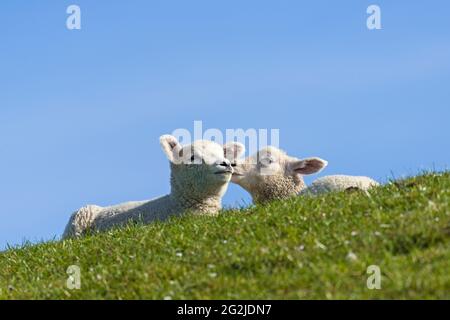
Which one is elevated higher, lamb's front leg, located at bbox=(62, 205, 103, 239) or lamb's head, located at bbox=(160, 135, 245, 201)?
lamb's head, located at bbox=(160, 135, 245, 201)

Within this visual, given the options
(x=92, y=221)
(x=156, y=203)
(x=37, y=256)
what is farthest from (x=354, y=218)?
(x=92, y=221)

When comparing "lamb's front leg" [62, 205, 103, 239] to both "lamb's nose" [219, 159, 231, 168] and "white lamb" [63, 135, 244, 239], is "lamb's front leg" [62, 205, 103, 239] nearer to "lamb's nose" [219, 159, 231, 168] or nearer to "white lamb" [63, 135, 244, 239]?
"white lamb" [63, 135, 244, 239]

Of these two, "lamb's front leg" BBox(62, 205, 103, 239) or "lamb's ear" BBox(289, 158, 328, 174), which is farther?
"lamb's ear" BBox(289, 158, 328, 174)

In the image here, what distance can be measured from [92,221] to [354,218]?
721 cm

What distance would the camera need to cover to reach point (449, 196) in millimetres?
11492

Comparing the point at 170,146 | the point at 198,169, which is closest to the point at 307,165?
the point at 198,169

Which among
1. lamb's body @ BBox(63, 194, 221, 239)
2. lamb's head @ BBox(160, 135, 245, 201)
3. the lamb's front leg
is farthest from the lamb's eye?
the lamb's front leg

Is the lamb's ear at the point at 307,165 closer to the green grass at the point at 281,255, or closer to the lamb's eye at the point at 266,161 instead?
the lamb's eye at the point at 266,161

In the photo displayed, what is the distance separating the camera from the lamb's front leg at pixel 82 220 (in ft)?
56.4

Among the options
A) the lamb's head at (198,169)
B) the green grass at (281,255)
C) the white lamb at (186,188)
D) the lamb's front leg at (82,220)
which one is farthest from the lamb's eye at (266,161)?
the green grass at (281,255)

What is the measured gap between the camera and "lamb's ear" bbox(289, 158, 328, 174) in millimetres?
17413

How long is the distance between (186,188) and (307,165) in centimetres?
252

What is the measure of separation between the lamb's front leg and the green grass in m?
3.52

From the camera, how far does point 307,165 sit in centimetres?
1748
